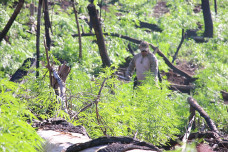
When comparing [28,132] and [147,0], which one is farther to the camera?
[147,0]

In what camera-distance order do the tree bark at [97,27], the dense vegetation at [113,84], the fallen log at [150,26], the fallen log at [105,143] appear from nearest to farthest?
the fallen log at [105,143] < the dense vegetation at [113,84] < the tree bark at [97,27] < the fallen log at [150,26]

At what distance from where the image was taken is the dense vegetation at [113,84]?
162 inches

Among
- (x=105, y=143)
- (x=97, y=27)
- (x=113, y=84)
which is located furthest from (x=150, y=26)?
(x=105, y=143)

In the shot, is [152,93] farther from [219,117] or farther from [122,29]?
[122,29]

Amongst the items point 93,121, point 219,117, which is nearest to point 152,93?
point 93,121

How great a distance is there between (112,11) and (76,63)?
7.07 metres

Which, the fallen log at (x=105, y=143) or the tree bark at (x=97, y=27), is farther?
the tree bark at (x=97, y=27)

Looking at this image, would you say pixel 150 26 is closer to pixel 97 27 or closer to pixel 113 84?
pixel 97 27

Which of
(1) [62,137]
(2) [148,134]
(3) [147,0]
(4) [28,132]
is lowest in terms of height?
(2) [148,134]

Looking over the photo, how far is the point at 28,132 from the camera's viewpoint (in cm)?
228

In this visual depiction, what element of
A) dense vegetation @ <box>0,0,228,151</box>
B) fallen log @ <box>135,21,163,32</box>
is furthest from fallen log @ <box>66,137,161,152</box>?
fallen log @ <box>135,21,163,32</box>

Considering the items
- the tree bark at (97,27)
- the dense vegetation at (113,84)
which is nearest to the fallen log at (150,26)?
the dense vegetation at (113,84)

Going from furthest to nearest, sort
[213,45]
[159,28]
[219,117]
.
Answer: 1. [159,28]
2. [213,45]
3. [219,117]

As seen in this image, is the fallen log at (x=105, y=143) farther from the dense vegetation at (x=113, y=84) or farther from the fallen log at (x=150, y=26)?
the fallen log at (x=150, y=26)
